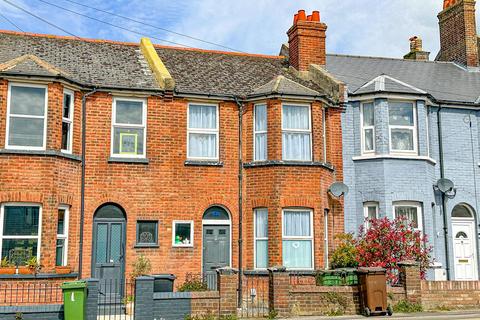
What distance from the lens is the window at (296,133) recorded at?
18453 millimetres

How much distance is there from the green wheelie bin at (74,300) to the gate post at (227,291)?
321 centimetres

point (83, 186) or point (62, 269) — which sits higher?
point (83, 186)

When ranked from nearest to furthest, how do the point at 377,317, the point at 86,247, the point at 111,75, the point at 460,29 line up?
the point at 377,317
the point at 86,247
the point at 111,75
the point at 460,29

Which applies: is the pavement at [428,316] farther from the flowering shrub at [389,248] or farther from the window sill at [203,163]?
the window sill at [203,163]

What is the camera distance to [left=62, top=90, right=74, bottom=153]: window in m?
16.9

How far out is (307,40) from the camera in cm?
2186

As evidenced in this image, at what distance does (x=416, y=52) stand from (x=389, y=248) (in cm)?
1380

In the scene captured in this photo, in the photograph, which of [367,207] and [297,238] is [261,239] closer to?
[297,238]

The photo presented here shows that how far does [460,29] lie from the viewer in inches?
991

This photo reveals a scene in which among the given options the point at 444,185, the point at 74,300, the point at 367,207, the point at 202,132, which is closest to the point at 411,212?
the point at 367,207

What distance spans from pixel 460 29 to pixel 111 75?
15475 millimetres

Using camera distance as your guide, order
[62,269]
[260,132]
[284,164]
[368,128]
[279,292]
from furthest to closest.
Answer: [368,128], [260,132], [284,164], [62,269], [279,292]

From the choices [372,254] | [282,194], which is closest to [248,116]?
[282,194]

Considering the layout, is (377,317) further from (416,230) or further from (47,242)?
(47,242)
